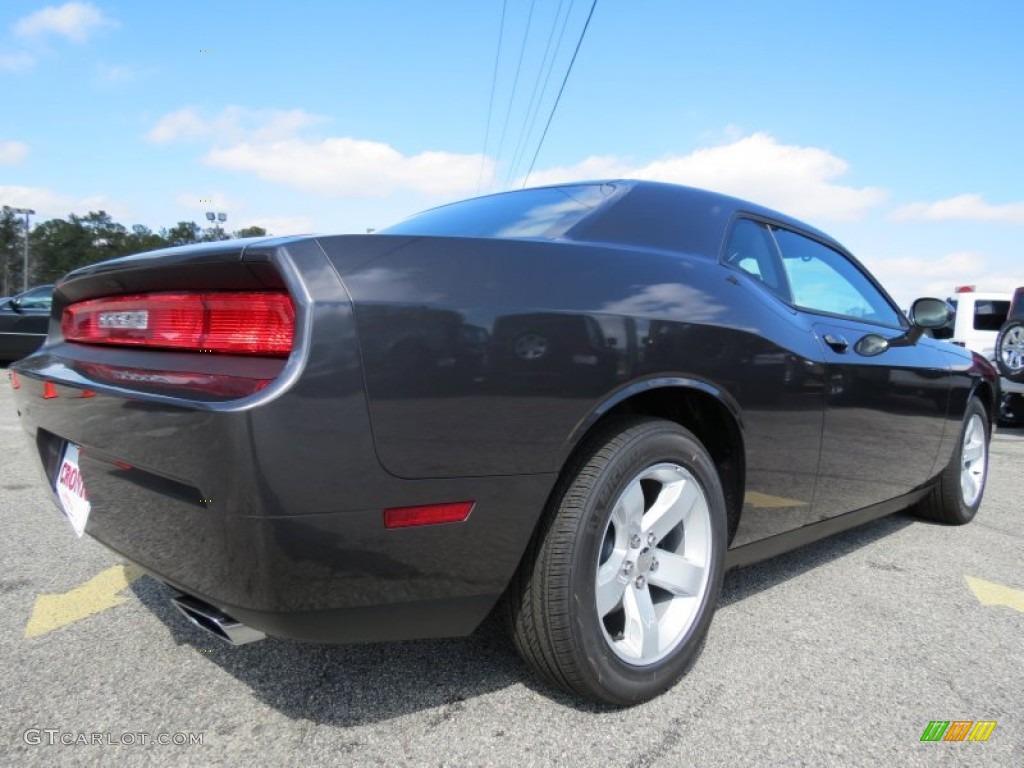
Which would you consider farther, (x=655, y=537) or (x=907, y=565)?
(x=907, y=565)

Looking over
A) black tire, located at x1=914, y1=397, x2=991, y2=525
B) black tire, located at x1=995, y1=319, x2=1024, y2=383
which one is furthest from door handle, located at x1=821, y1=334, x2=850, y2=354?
black tire, located at x1=995, y1=319, x2=1024, y2=383

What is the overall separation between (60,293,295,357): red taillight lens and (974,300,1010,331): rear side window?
12188 mm

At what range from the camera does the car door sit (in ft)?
7.94

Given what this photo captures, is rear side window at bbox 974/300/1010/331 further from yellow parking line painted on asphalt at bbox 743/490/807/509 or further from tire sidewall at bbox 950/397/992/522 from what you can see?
yellow parking line painted on asphalt at bbox 743/490/807/509

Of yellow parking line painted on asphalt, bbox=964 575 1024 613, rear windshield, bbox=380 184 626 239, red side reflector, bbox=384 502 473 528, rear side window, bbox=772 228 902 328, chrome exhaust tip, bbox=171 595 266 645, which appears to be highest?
rear windshield, bbox=380 184 626 239

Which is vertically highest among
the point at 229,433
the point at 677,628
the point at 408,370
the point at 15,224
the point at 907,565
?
the point at 15,224

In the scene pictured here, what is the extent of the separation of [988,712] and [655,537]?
999 millimetres

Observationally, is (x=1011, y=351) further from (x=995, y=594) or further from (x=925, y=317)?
(x=995, y=594)

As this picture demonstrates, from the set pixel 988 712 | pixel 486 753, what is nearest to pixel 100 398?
pixel 486 753

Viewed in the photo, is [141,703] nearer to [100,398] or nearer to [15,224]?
[100,398]

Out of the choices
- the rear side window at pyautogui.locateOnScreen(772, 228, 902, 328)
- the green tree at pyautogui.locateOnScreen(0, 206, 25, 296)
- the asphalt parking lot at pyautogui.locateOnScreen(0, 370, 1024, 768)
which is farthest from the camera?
the green tree at pyautogui.locateOnScreen(0, 206, 25, 296)

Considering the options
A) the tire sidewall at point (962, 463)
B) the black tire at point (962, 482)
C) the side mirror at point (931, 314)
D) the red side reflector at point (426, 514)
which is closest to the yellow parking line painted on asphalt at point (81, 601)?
the red side reflector at point (426, 514)

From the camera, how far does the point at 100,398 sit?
1564 millimetres

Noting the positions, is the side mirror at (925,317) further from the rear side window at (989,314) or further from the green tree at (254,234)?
the rear side window at (989,314)
